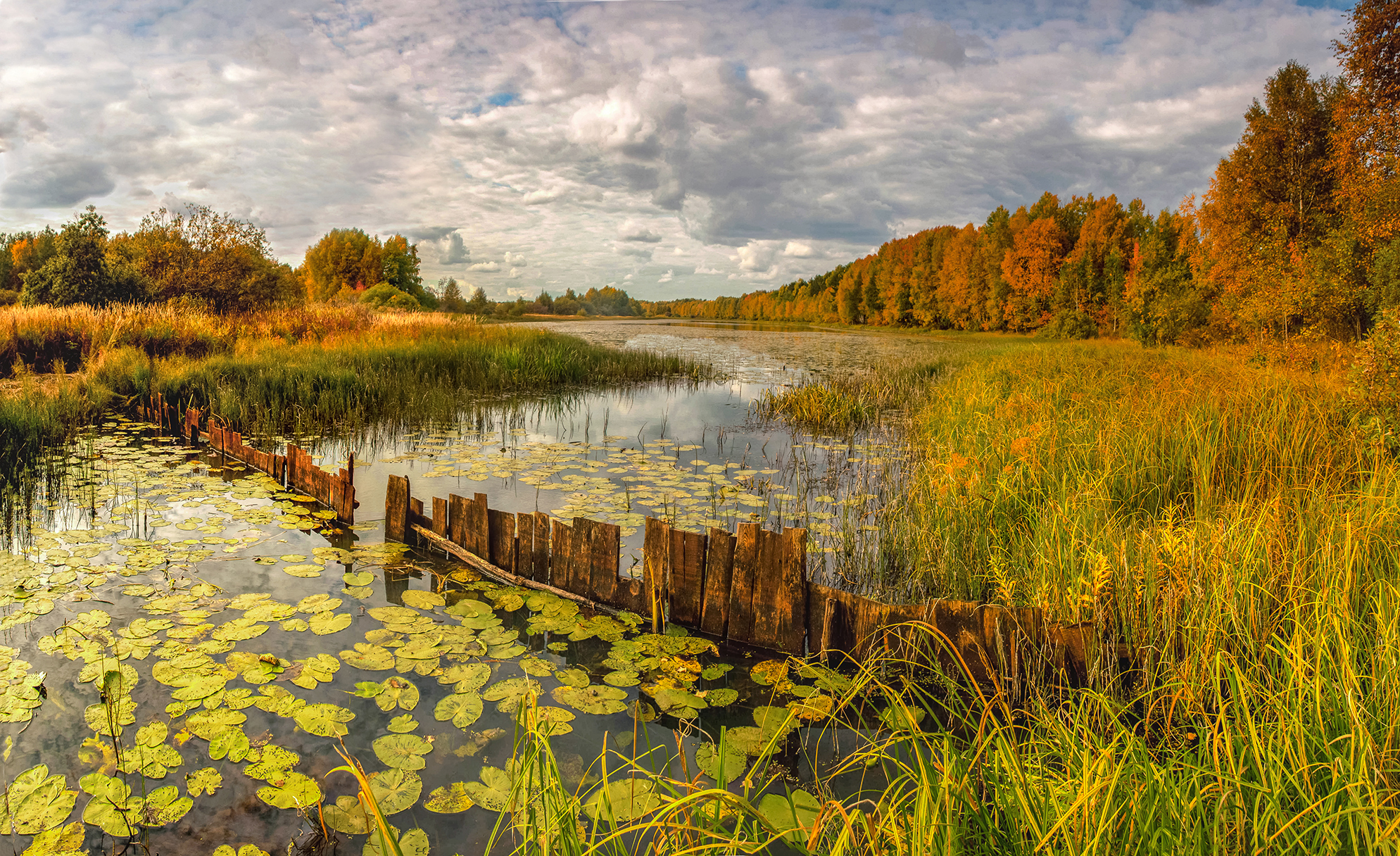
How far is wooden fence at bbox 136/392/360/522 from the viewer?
5234mm

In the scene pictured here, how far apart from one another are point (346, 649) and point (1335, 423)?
8.07 metres

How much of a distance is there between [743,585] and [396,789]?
6.16 ft

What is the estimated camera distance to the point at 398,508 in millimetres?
4859

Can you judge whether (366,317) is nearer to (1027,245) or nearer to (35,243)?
(35,243)

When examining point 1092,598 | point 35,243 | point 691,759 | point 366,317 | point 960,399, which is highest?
point 35,243

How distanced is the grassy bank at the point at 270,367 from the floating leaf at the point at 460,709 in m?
6.41

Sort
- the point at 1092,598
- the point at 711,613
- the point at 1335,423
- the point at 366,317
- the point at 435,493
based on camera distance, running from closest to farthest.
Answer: the point at 1092,598, the point at 711,613, the point at 1335,423, the point at 435,493, the point at 366,317

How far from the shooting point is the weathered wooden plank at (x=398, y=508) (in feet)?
15.8

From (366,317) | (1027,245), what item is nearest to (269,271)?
(366,317)

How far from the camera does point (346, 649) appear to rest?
327 cm

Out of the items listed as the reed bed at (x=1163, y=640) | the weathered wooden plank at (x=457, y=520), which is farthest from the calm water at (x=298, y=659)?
the reed bed at (x=1163, y=640)

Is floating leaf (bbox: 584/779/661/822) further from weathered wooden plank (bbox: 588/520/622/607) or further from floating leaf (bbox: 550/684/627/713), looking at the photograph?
weathered wooden plank (bbox: 588/520/622/607)

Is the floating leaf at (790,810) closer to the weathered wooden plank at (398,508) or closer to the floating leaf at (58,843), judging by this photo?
the floating leaf at (58,843)

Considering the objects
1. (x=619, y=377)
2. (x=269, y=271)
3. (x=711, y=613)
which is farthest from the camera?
(x=269, y=271)
